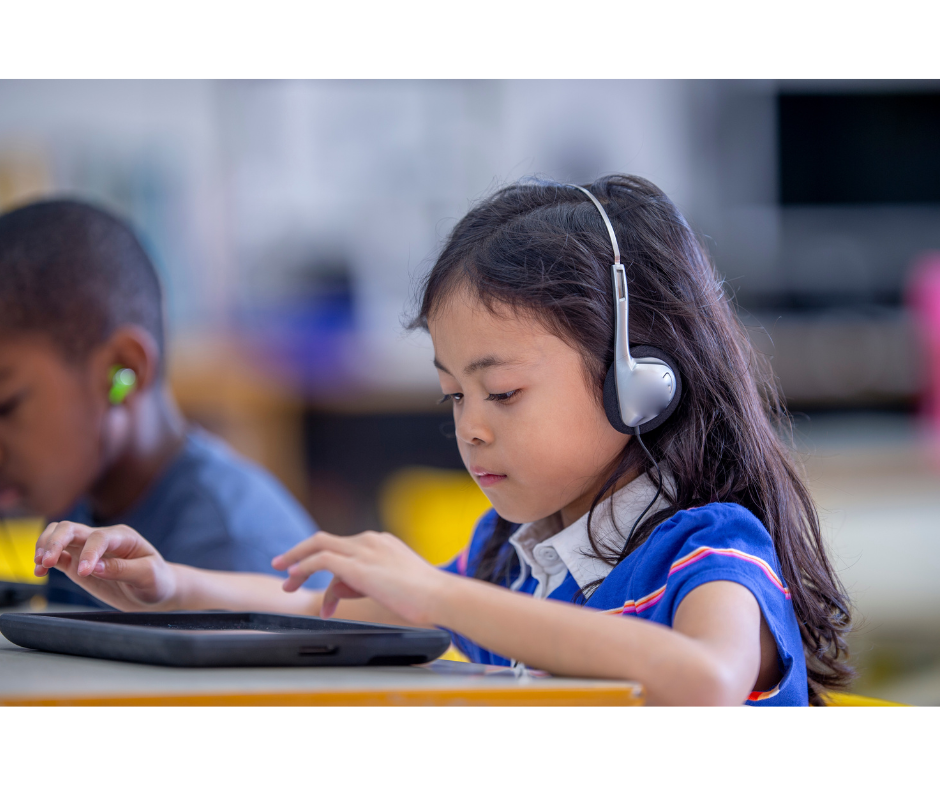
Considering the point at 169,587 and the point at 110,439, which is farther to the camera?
the point at 110,439

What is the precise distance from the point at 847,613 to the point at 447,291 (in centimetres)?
46

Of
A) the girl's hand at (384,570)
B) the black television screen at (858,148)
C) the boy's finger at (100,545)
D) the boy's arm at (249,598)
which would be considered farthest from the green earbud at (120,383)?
the black television screen at (858,148)

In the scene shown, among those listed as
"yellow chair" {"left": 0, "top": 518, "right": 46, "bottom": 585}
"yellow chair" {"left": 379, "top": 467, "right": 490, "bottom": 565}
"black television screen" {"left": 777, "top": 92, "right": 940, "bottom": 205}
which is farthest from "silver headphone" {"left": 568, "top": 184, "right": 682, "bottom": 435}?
"black television screen" {"left": 777, "top": 92, "right": 940, "bottom": 205}

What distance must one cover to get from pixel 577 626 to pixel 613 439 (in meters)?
0.26

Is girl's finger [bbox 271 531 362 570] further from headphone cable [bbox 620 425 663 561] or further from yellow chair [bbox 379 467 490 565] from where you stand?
yellow chair [bbox 379 467 490 565]

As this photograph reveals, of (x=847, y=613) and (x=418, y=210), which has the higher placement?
(x=418, y=210)

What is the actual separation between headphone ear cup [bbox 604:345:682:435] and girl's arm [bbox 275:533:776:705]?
17 centimetres

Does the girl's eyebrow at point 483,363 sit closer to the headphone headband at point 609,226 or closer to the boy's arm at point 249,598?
the headphone headband at point 609,226

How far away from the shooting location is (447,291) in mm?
877

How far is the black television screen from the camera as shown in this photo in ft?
14.1
